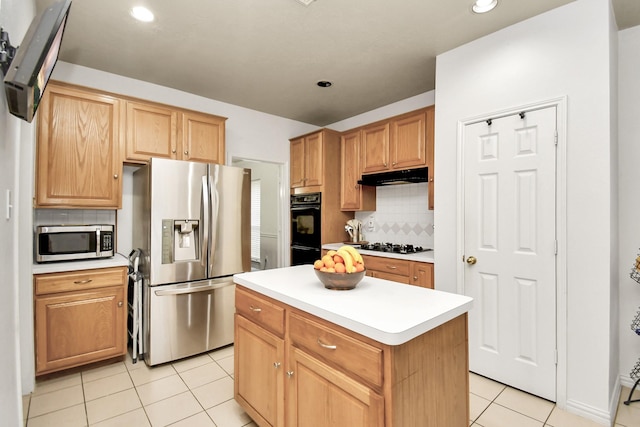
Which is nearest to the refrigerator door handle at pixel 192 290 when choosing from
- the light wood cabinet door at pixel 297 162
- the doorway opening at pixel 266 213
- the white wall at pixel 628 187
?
the doorway opening at pixel 266 213

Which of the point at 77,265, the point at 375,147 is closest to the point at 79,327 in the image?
the point at 77,265

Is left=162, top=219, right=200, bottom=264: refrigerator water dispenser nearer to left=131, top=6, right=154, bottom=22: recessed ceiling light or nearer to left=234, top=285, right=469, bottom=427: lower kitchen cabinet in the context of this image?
left=234, top=285, right=469, bottom=427: lower kitchen cabinet

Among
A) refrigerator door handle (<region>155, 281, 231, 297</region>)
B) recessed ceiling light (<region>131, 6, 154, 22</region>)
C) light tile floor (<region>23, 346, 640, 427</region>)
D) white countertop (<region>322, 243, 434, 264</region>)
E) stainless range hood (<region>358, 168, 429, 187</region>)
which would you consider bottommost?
light tile floor (<region>23, 346, 640, 427</region>)

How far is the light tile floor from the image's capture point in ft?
6.46

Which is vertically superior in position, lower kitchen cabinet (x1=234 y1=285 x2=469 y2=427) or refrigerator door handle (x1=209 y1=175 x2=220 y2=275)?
refrigerator door handle (x1=209 y1=175 x2=220 y2=275)

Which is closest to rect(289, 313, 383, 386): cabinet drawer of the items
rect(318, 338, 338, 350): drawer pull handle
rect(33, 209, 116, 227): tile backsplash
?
rect(318, 338, 338, 350): drawer pull handle

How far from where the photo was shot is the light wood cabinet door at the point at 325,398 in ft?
3.73

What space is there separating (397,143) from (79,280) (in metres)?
3.25

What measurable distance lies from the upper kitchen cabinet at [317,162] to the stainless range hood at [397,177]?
418 millimetres

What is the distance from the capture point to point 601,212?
1.96 metres

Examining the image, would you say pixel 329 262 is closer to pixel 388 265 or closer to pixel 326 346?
pixel 326 346

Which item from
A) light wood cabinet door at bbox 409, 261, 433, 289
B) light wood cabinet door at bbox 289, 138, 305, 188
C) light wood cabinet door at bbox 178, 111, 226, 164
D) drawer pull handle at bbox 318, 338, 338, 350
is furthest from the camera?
light wood cabinet door at bbox 289, 138, 305, 188

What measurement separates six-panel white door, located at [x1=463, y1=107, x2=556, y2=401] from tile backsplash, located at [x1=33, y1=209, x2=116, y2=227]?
131 inches

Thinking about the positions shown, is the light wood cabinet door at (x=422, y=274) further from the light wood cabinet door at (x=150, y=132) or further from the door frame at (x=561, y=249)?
the light wood cabinet door at (x=150, y=132)
